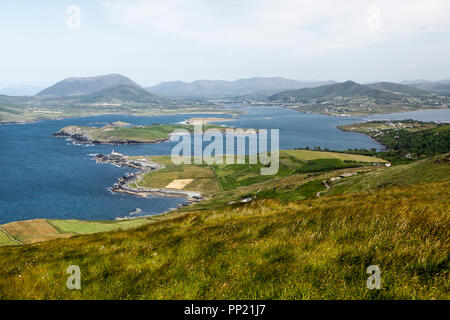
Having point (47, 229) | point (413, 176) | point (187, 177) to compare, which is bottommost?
point (187, 177)

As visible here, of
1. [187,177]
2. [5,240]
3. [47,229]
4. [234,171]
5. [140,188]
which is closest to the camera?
[5,240]

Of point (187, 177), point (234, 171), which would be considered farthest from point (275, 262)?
point (234, 171)

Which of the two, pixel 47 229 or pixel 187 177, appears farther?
pixel 187 177

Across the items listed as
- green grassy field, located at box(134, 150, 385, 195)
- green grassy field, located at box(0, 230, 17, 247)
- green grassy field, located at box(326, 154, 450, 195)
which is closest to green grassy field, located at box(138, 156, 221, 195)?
green grassy field, located at box(134, 150, 385, 195)

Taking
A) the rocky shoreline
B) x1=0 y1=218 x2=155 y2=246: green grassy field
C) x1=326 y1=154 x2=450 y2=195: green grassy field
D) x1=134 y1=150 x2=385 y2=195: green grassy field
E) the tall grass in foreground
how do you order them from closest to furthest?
the tall grass in foreground → x1=326 y1=154 x2=450 y2=195: green grassy field → x1=0 y1=218 x2=155 y2=246: green grassy field → the rocky shoreline → x1=134 y1=150 x2=385 y2=195: green grassy field

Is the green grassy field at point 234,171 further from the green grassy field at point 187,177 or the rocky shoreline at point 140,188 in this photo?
the rocky shoreline at point 140,188

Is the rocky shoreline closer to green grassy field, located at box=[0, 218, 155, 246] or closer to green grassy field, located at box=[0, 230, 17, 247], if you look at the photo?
green grassy field, located at box=[0, 218, 155, 246]

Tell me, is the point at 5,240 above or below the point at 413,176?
below

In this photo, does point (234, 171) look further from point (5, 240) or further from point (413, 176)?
point (5, 240)
